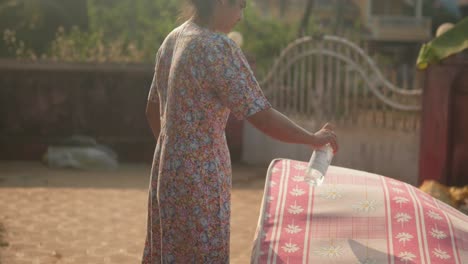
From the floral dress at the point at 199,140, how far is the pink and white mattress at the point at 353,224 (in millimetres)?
335

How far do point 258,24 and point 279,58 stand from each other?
31.0 feet

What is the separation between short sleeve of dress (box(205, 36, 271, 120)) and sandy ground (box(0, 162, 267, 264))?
261 cm

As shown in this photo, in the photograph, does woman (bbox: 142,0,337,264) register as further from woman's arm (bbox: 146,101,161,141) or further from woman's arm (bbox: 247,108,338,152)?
woman's arm (bbox: 146,101,161,141)

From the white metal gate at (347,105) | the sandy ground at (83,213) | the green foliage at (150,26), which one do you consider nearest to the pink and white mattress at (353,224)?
the sandy ground at (83,213)

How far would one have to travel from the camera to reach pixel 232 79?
2521mm

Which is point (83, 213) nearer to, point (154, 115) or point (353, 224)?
point (154, 115)

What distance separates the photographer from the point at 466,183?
285 inches

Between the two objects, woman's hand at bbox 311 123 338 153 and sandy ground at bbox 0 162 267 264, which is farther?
sandy ground at bbox 0 162 267 264

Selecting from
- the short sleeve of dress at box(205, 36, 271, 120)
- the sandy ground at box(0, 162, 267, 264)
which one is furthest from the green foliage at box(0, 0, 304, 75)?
the short sleeve of dress at box(205, 36, 271, 120)

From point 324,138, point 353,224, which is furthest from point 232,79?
point 353,224

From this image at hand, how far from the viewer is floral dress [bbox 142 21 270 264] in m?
2.54

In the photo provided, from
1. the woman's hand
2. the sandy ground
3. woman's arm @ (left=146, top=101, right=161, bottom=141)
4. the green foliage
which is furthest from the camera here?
the green foliage

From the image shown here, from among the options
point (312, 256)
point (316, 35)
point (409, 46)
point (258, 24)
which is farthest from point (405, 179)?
point (409, 46)

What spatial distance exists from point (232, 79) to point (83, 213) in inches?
165
